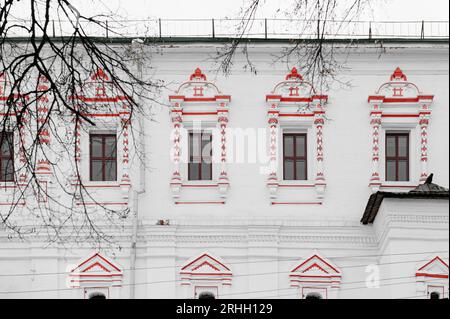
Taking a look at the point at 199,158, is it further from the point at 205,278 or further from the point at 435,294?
the point at 435,294

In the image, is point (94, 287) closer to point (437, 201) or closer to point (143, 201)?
point (143, 201)

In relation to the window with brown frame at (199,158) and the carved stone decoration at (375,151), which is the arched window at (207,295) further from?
the carved stone decoration at (375,151)

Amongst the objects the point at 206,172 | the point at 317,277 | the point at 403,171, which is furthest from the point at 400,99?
the point at 206,172

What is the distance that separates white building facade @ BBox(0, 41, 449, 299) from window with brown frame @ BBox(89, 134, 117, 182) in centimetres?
5

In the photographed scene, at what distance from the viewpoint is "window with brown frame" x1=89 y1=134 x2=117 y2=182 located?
2008 centimetres

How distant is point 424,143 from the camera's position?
20156 mm

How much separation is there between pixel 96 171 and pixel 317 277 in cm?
361

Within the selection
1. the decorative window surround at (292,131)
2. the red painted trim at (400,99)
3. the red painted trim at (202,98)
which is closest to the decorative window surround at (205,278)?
the decorative window surround at (292,131)

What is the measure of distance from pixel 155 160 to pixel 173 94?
1.02m

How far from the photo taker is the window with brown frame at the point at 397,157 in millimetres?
20312

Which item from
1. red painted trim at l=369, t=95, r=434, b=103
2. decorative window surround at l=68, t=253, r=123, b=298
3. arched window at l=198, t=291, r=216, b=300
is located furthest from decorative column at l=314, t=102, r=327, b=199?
decorative window surround at l=68, t=253, r=123, b=298

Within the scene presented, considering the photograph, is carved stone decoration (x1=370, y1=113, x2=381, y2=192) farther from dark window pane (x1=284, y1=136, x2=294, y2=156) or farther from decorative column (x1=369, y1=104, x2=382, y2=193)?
dark window pane (x1=284, y1=136, x2=294, y2=156)

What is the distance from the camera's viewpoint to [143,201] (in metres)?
20.5

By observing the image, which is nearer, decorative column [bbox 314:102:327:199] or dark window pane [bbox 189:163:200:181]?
decorative column [bbox 314:102:327:199]
